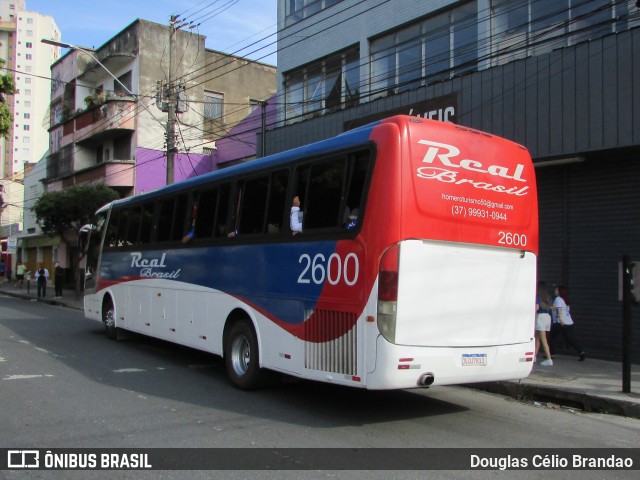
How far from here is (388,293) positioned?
19.7 feet

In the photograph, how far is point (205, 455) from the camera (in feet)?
17.5

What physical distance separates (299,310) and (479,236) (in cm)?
234

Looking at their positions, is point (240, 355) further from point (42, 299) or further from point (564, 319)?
point (42, 299)

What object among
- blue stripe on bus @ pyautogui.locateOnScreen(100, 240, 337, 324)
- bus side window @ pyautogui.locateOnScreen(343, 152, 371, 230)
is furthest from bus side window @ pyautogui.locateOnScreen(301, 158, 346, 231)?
blue stripe on bus @ pyautogui.locateOnScreen(100, 240, 337, 324)

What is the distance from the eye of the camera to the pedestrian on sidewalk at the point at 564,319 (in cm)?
1040

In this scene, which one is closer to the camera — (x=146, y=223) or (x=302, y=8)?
(x=146, y=223)

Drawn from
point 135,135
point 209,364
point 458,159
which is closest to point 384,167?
point 458,159

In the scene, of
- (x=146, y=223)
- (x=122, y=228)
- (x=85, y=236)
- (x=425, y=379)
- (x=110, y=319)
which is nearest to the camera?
(x=425, y=379)

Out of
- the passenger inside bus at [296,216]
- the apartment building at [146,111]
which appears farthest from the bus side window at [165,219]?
the apartment building at [146,111]

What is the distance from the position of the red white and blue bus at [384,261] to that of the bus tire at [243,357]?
0.9 inches

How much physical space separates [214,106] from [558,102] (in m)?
23.7

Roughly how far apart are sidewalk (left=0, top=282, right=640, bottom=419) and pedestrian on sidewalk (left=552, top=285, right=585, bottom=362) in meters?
0.36

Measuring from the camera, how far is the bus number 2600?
6.34 m

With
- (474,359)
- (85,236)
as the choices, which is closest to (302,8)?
(85,236)
